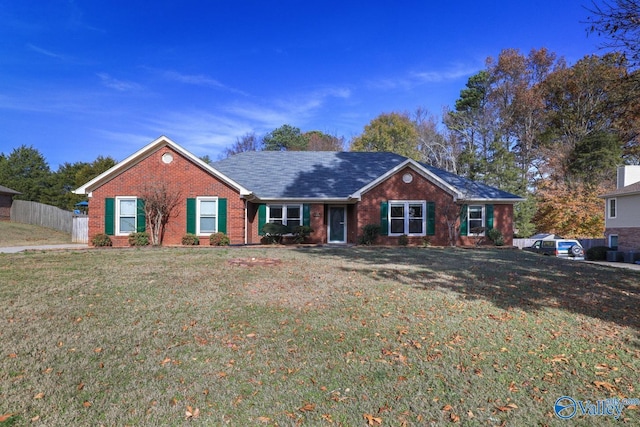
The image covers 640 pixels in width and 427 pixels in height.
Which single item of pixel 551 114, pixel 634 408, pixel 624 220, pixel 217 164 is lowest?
pixel 634 408

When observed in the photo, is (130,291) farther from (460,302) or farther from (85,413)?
(460,302)

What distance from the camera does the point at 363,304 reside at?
20.4 feet

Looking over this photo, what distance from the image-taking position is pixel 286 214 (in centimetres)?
1841

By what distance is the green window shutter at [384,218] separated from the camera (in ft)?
57.3

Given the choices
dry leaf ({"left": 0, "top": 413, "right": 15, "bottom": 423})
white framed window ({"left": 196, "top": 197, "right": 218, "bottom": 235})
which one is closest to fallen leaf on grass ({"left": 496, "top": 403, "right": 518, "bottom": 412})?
dry leaf ({"left": 0, "top": 413, "right": 15, "bottom": 423})

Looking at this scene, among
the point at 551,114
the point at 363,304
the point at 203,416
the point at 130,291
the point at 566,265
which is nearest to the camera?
the point at 203,416

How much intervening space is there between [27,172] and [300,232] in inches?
1624

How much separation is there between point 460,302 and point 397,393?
3.42 metres

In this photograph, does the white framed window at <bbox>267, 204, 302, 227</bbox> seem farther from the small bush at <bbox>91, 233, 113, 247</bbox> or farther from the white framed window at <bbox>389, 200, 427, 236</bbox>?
the small bush at <bbox>91, 233, 113, 247</bbox>

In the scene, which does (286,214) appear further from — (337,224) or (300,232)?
(337,224)

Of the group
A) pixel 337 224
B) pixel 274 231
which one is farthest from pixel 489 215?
pixel 274 231

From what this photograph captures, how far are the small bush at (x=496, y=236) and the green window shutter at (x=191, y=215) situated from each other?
14.4 m

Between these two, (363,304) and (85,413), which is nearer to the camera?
(85,413)

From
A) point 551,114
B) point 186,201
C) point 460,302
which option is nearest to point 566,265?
point 460,302
